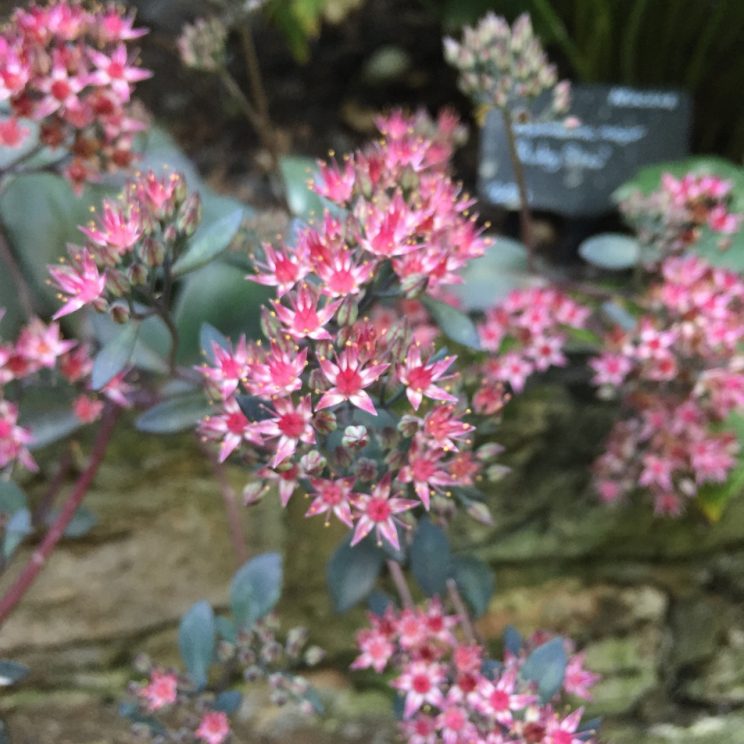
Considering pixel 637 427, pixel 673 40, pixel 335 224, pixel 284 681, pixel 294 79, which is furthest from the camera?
pixel 294 79

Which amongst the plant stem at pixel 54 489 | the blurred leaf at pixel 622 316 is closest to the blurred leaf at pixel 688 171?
the blurred leaf at pixel 622 316

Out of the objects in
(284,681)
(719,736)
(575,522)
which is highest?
(284,681)

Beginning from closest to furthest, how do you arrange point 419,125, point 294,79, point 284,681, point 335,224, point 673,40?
point 335,224, point 284,681, point 419,125, point 673,40, point 294,79

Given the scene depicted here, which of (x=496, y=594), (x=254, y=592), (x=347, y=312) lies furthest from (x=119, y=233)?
(x=496, y=594)

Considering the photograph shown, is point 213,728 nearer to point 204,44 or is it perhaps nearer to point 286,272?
point 286,272

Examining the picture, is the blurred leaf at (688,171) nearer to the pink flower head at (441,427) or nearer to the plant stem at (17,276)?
the pink flower head at (441,427)

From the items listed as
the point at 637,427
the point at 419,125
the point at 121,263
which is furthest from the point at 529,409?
the point at 121,263

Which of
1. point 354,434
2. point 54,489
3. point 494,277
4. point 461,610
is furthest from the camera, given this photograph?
point 494,277

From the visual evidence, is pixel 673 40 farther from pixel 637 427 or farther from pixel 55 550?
pixel 55 550
